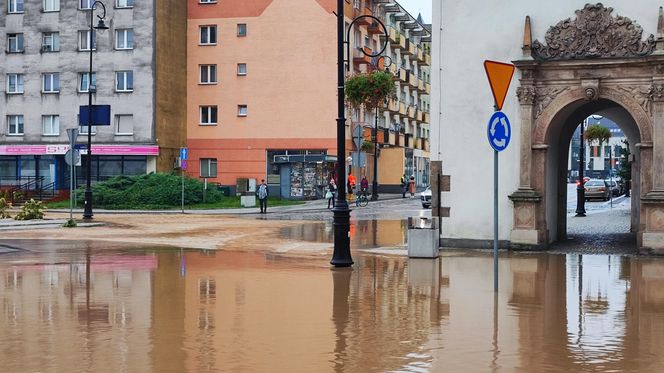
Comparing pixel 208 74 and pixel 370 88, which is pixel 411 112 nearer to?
pixel 370 88

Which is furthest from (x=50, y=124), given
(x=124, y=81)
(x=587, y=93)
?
(x=587, y=93)

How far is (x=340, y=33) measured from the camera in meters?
17.3

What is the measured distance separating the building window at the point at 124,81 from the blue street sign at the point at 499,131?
48094mm

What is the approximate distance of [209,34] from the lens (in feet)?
202

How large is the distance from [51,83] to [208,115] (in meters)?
10.7

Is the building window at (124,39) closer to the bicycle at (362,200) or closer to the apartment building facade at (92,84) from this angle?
the apartment building facade at (92,84)

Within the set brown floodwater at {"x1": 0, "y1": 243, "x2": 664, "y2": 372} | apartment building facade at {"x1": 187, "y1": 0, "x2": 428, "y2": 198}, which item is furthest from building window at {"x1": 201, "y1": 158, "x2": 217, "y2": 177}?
brown floodwater at {"x1": 0, "y1": 243, "x2": 664, "y2": 372}

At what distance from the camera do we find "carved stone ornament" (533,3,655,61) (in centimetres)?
2028

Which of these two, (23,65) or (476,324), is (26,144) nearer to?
(23,65)

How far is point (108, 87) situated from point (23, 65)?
6.69 metres

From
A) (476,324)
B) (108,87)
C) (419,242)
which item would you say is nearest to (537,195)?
(419,242)

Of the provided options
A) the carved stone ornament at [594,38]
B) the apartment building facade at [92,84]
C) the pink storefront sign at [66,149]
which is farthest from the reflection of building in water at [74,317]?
the apartment building facade at [92,84]

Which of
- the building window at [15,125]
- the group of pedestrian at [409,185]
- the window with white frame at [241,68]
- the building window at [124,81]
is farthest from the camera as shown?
the group of pedestrian at [409,185]

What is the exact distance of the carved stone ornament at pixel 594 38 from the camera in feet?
66.5
